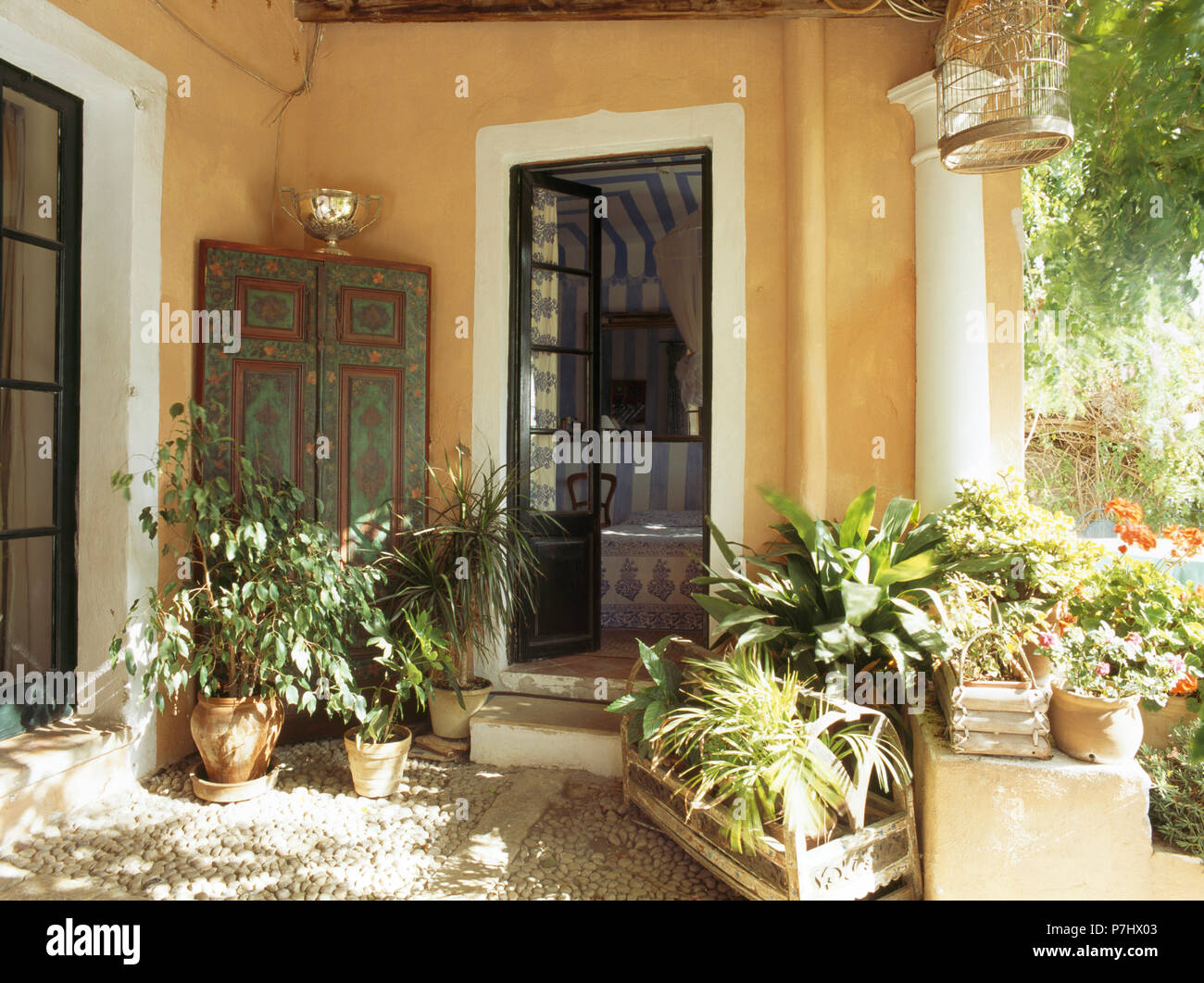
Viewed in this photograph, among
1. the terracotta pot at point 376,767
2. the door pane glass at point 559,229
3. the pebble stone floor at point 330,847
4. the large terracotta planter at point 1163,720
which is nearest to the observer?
the pebble stone floor at point 330,847

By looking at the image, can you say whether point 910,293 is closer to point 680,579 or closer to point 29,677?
point 680,579

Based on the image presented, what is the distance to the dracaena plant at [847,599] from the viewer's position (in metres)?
2.84

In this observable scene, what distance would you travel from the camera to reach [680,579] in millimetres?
5109

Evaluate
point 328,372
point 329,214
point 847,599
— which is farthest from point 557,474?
point 847,599

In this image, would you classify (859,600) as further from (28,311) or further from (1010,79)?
(28,311)

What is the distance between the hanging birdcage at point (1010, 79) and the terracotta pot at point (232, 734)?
3.21m

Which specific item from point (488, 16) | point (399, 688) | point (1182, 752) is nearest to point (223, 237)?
point (488, 16)

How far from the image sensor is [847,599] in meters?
2.90

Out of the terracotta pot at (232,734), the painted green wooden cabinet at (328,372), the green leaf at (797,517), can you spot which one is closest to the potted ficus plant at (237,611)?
the terracotta pot at (232,734)

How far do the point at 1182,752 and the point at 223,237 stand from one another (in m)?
4.33

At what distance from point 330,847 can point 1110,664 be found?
271 centimetres

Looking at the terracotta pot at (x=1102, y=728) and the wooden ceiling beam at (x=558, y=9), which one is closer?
the terracotta pot at (x=1102, y=728)

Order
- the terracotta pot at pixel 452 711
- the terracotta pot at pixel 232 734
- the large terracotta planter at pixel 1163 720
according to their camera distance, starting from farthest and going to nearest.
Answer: the terracotta pot at pixel 452 711, the terracotta pot at pixel 232 734, the large terracotta planter at pixel 1163 720

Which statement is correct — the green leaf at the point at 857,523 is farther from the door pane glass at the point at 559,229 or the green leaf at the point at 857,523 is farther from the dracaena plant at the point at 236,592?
the door pane glass at the point at 559,229
